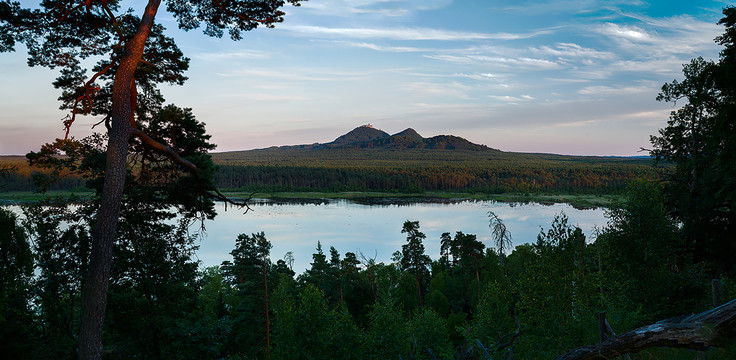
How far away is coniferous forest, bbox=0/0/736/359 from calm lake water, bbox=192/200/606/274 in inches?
788

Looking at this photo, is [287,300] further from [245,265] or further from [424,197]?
[424,197]

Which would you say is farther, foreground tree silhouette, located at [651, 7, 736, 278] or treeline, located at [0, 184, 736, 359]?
foreground tree silhouette, located at [651, 7, 736, 278]

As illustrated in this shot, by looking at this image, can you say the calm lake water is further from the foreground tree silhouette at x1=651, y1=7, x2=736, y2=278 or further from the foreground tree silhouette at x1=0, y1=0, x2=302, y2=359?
the foreground tree silhouette at x1=0, y1=0, x2=302, y2=359

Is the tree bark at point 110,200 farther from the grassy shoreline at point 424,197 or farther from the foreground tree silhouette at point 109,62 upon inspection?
the grassy shoreline at point 424,197

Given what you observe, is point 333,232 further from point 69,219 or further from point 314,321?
point 69,219

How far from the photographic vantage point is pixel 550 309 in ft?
50.7

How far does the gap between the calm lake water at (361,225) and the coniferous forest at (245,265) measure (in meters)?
20.0

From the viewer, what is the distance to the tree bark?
6.65 m

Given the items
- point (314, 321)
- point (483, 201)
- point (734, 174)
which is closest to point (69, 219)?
point (314, 321)

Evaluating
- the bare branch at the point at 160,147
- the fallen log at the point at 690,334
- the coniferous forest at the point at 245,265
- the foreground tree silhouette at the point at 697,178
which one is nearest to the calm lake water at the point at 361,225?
the foreground tree silhouette at the point at 697,178

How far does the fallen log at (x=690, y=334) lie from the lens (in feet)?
9.65

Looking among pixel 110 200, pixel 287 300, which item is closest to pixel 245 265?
pixel 287 300

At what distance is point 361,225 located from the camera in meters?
67.2

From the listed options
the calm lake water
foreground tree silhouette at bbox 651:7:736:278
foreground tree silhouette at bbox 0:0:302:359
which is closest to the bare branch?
foreground tree silhouette at bbox 0:0:302:359
